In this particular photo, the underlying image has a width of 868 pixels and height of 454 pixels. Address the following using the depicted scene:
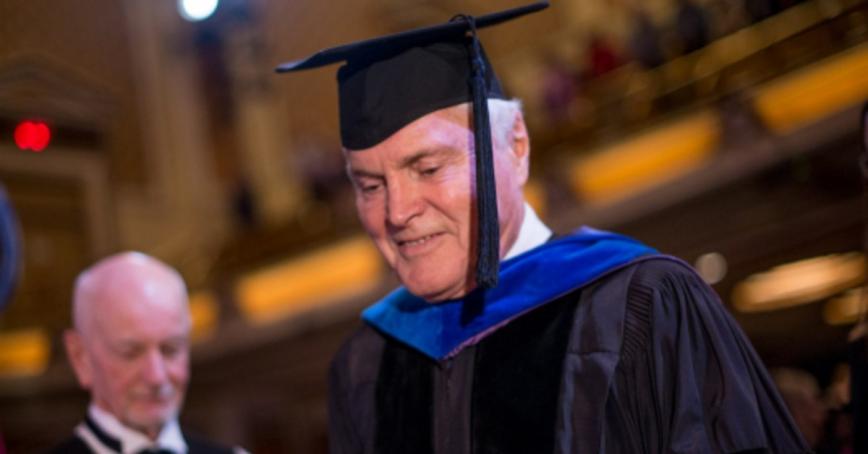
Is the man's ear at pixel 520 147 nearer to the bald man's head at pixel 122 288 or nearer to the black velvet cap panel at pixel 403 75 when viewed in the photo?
the black velvet cap panel at pixel 403 75

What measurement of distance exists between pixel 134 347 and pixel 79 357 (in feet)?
0.70

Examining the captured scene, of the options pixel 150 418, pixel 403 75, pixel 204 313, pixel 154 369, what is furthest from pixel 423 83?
pixel 204 313

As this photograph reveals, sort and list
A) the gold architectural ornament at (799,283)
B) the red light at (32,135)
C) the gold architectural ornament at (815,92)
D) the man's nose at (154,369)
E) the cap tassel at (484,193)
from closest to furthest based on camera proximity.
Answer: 1. the cap tassel at (484,193)
2. the man's nose at (154,369)
3. the gold architectural ornament at (815,92)
4. the gold architectural ornament at (799,283)
5. the red light at (32,135)

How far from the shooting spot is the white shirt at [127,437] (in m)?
3.04

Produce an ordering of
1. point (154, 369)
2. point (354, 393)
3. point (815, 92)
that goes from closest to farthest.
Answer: point (354, 393) < point (154, 369) < point (815, 92)

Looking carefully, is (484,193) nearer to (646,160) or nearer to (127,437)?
(127,437)

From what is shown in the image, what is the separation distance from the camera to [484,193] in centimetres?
→ 184

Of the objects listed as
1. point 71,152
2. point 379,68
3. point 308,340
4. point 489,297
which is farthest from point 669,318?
point 71,152

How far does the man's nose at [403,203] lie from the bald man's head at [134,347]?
4.44ft

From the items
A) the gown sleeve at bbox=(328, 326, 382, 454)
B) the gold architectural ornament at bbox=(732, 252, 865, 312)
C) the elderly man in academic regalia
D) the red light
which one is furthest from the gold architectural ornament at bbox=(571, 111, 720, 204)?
the red light

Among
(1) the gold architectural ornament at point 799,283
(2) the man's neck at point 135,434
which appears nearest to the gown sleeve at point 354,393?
(2) the man's neck at point 135,434

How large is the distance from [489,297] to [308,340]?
5820mm

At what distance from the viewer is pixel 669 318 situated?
1771 millimetres

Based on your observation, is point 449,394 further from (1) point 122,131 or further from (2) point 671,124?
(1) point 122,131
